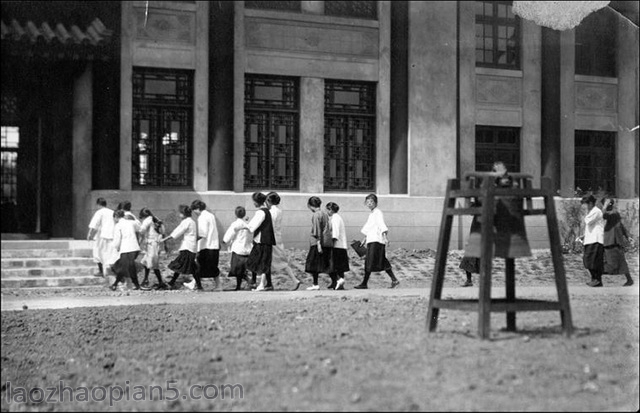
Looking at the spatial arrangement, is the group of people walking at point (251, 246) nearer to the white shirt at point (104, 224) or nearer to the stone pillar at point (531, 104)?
the white shirt at point (104, 224)

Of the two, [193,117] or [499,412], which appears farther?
[193,117]

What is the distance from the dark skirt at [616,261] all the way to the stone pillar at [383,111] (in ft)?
25.0

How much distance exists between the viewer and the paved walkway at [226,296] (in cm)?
1284

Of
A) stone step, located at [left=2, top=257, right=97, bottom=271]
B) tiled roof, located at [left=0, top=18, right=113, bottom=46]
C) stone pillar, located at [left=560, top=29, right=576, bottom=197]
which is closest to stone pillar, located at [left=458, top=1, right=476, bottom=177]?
stone pillar, located at [left=560, top=29, right=576, bottom=197]

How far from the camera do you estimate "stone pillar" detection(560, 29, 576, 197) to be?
21.2 meters

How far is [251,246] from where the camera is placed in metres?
15.7

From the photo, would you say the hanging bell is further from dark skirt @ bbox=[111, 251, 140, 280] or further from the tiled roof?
the tiled roof

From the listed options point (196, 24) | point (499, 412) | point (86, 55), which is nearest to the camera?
point (499, 412)

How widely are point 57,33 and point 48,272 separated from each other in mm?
5221

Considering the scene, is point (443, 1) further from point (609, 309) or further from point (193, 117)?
point (609, 309)

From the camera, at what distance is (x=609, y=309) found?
10023 millimetres

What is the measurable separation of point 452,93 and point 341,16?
347cm

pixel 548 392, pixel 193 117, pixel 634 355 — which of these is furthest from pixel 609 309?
pixel 193 117

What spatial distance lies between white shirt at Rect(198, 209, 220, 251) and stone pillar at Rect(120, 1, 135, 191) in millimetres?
4759
